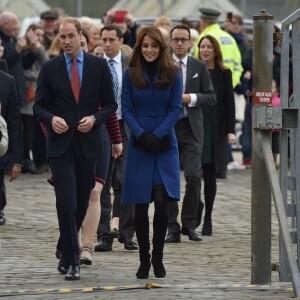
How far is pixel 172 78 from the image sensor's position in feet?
37.2

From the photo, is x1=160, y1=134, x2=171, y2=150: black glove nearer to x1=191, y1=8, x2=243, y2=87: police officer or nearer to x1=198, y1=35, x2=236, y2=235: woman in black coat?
x1=198, y1=35, x2=236, y2=235: woman in black coat

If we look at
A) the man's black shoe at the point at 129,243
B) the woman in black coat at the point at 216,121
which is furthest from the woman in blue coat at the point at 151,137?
the woman in black coat at the point at 216,121

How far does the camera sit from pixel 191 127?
14133 mm

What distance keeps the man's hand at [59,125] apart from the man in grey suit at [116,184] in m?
2.11

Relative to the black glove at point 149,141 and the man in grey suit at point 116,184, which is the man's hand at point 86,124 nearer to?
the black glove at point 149,141

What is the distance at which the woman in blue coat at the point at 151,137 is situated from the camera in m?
11.2

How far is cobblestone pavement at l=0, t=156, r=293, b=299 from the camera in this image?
10.1 m

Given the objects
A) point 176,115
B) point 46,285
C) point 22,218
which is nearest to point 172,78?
point 176,115

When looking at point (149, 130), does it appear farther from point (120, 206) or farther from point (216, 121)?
point (216, 121)

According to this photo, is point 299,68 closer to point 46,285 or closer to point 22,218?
point 46,285

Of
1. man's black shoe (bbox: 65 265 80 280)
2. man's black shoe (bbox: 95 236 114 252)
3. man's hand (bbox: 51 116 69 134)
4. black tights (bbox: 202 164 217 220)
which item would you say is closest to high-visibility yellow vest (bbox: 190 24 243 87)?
black tights (bbox: 202 164 217 220)

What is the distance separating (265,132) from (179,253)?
290cm

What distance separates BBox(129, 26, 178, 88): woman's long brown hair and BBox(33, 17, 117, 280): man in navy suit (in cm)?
24

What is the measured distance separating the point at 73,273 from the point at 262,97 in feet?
6.43
